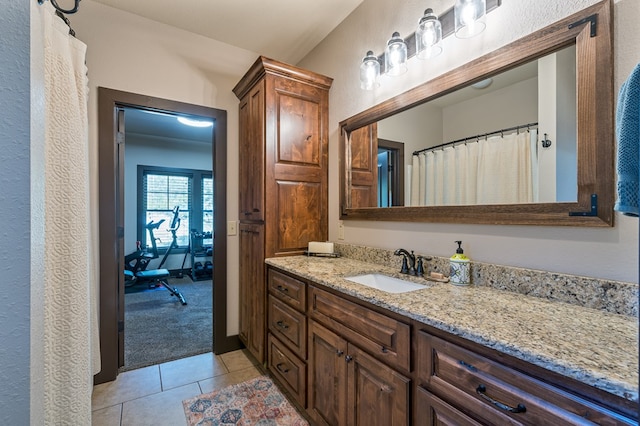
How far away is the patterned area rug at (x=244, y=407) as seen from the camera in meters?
1.66

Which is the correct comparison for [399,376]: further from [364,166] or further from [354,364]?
[364,166]

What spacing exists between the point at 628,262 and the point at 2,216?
170 centimetres

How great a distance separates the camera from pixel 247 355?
2.49m

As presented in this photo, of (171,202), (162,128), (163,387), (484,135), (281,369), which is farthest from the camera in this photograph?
(171,202)

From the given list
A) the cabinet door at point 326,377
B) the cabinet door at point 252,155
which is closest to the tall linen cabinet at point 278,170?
the cabinet door at point 252,155

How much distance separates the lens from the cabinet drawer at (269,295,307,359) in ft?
5.33

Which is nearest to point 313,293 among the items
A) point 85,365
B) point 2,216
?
point 85,365

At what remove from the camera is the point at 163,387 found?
2.01 meters

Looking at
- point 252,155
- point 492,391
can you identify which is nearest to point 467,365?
point 492,391

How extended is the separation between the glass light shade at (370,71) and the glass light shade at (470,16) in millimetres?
554

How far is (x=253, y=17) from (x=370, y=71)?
1.11 metres

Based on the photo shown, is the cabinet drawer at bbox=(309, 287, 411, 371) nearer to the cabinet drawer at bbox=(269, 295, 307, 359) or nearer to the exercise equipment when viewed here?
the cabinet drawer at bbox=(269, 295, 307, 359)

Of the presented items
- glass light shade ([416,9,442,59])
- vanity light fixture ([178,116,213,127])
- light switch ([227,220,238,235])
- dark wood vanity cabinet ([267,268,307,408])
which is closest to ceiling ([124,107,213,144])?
vanity light fixture ([178,116,213,127])

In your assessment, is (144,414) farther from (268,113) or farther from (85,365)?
(268,113)
